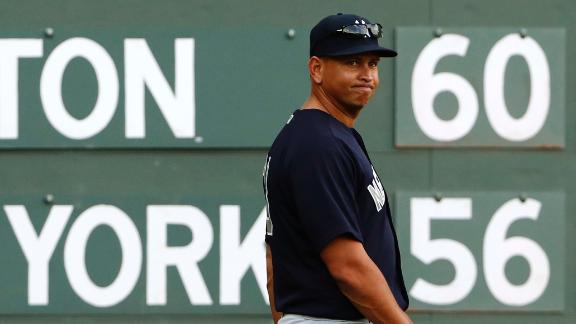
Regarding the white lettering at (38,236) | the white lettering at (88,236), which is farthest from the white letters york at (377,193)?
the white lettering at (38,236)

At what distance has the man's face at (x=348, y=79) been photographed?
3027 mm

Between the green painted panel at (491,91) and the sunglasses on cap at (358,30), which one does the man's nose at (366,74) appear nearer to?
the sunglasses on cap at (358,30)

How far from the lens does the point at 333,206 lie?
9.36 ft

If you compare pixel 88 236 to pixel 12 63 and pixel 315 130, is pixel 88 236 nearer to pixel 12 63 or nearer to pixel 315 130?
pixel 12 63

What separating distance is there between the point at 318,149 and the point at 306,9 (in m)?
1.76

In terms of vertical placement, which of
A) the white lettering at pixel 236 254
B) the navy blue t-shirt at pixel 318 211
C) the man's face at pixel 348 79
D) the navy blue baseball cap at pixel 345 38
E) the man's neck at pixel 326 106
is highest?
the navy blue baseball cap at pixel 345 38

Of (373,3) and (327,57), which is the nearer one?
(327,57)

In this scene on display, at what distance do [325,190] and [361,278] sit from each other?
22cm

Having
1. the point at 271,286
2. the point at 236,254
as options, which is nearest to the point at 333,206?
the point at 271,286

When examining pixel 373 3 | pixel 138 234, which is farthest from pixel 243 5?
pixel 138 234

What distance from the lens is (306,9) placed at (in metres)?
4.55

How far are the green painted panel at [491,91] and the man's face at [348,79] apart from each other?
1.50 meters

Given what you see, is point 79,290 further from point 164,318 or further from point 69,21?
point 69,21

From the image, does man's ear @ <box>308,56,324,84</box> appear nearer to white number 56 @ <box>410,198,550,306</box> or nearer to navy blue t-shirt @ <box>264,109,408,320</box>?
navy blue t-shirt @ <box>264,109,408,320</box>
